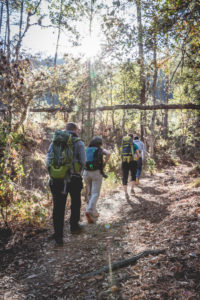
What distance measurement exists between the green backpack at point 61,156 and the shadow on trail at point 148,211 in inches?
98.0

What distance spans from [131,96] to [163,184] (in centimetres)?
896

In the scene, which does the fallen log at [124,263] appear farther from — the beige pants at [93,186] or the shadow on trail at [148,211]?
the beige pants at [93,186]

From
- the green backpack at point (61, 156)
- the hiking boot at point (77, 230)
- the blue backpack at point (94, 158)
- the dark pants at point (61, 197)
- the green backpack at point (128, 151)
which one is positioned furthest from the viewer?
the green backpack at point (128, 151)

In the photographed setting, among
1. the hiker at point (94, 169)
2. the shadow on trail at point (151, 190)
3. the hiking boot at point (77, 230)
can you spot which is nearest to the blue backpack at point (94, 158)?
the hiker at point (94, 169)

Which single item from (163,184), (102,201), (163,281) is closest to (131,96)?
(163,184)

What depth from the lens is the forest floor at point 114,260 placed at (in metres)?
2.55

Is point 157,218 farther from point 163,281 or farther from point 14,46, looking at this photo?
point 14,46

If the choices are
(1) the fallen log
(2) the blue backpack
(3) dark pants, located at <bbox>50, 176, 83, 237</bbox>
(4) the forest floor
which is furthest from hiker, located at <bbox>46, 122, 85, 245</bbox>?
(1) the fallen log

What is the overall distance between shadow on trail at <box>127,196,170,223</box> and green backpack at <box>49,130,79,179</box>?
2.49m

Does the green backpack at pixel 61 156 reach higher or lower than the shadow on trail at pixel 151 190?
higher

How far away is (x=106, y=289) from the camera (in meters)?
2.65

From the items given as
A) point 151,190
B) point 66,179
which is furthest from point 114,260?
point 151,190

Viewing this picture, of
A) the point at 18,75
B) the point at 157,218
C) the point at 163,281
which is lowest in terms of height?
the point at 157,218

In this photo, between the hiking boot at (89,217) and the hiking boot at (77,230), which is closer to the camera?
the hiking boot at (77,230)
